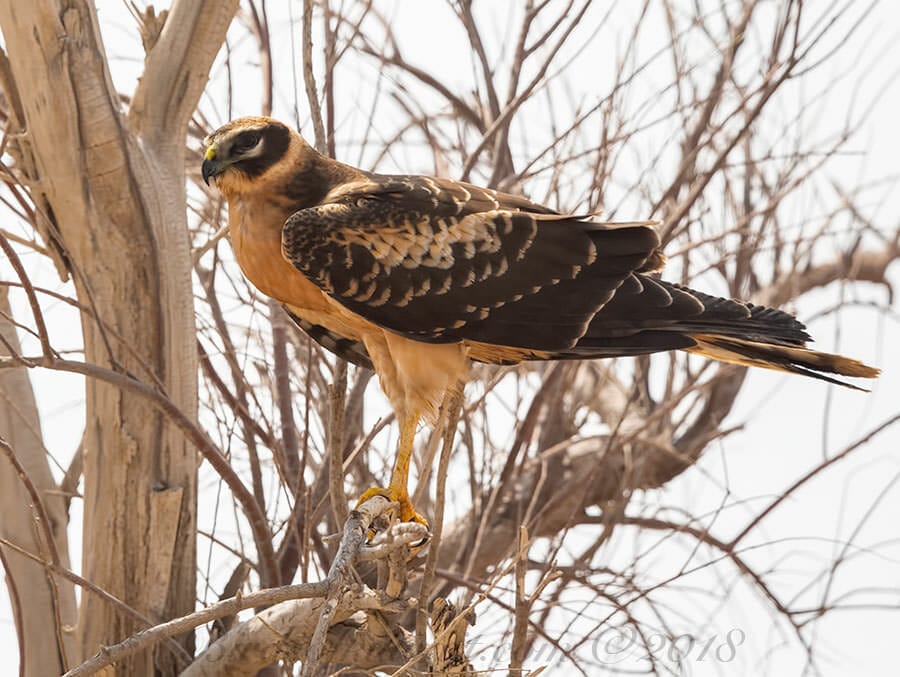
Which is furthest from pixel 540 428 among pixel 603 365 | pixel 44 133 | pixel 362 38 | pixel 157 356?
pixel 44 133

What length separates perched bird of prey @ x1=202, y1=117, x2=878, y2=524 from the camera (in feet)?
9.74

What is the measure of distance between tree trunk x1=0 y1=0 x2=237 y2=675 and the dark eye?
337 millimetres

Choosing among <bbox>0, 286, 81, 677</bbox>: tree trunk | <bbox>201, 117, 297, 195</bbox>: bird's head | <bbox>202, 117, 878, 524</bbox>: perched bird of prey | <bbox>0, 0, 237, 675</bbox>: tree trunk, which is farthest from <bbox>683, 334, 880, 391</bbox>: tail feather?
<bbox>0, 286, 81, 677</bbox>: tree trunk

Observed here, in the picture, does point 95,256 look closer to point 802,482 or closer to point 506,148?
point 506,148

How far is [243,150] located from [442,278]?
605 mm

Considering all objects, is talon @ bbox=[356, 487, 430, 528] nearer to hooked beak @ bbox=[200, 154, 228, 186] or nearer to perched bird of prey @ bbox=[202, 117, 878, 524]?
perched bird of prey @ bbox=[202, 117, 878, 524]

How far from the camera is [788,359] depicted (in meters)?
2.92

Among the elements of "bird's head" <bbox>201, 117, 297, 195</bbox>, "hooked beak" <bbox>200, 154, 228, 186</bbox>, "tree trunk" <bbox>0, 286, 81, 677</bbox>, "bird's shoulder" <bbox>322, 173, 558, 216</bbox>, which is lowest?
"tree trunk" <bbox>0, 286, 81, 677</bbox>

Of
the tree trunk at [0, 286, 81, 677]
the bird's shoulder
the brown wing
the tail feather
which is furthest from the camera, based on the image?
the tree trunk at [0, 286, 81, 677]

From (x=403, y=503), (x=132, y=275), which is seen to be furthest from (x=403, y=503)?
(x=132, y=275)

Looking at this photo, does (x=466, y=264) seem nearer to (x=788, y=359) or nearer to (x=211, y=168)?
(x=211, y=168)

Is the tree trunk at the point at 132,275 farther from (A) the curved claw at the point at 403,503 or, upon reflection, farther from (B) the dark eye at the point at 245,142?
(A) the curved claw at the point at 403,503

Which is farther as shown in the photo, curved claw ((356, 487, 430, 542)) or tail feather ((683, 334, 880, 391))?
curved claw ((356, 487, 430, 542))

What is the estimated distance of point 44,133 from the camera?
3170 mm
